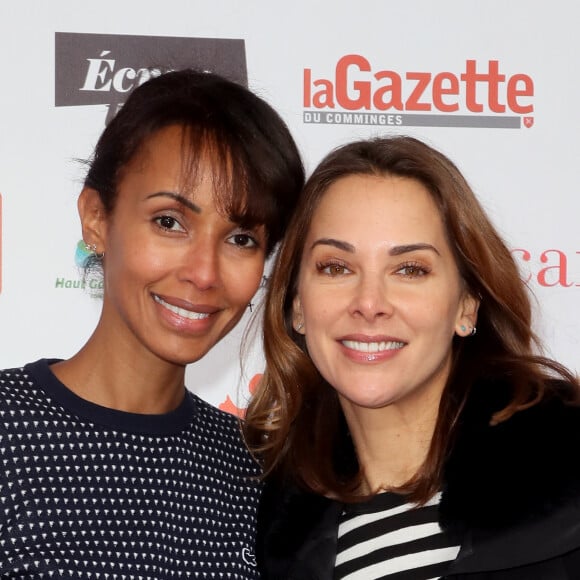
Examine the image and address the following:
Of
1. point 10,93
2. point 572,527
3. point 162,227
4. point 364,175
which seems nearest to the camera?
point 572,527

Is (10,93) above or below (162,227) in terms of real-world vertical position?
above

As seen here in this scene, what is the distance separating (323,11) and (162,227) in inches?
46.7

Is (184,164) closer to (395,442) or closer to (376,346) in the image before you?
(376,346)

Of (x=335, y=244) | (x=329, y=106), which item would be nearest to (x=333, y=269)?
(x=335, y=244)

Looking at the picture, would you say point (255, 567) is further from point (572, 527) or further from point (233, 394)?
point (233, 394)

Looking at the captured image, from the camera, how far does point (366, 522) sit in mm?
1914

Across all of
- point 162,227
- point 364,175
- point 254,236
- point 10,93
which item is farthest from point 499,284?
point 10,93

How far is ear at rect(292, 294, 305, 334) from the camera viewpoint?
2068 mm

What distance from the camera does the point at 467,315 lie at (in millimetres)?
1976

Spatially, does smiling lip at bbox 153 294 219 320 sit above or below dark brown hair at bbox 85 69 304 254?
below

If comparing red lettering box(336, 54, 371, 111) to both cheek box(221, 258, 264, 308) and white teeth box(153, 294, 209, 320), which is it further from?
white teeth box(153, 294, 209, 320)

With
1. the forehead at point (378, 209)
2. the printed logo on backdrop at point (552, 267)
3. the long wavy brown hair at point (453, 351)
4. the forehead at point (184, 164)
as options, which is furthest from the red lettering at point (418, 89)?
the forehead at point (184, 164)

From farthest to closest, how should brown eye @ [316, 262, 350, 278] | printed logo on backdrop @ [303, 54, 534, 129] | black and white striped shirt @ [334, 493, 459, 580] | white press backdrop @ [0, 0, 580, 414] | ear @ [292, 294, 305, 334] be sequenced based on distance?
printed logo on backdrop @ [303, 54, 534, 129]
white press backdrop @ [0, 0, 580, 414]
ear @ [292, 294, 305, 334]
brown eye @ [316, 262, 350, 278]
black and white striped shirt @ [334, 493, 459, 580]

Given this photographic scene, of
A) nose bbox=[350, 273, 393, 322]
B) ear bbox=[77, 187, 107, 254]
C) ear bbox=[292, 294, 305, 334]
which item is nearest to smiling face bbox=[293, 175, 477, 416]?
nose bbox=[350, 273, 393, 322]
